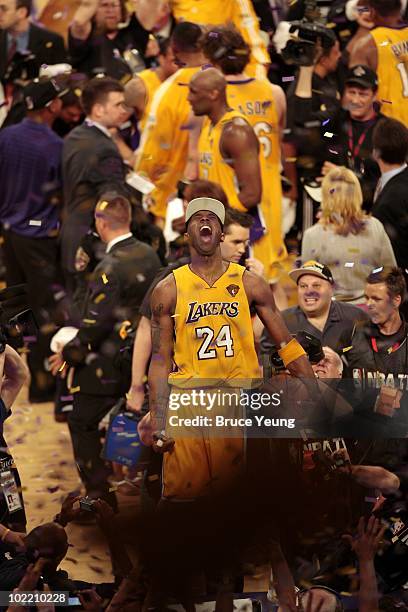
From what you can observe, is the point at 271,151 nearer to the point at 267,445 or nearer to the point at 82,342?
the point at 82,342

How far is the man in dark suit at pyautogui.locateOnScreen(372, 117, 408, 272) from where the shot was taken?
27.1ft

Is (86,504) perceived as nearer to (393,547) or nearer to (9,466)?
(9,466)

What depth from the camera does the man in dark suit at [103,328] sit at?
7.62 meters

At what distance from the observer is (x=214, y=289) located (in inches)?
A: 236

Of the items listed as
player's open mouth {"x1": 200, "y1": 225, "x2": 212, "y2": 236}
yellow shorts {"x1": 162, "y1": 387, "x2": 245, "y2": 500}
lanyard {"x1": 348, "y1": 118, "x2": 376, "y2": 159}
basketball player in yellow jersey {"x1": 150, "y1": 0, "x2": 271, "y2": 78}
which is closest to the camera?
yellow shorts {"x1": 162, "y1": 387, "x2": 245, "y2": 500}

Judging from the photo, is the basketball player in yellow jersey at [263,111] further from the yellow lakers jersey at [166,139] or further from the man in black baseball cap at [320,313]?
the man in black baseball cap at [320,313]

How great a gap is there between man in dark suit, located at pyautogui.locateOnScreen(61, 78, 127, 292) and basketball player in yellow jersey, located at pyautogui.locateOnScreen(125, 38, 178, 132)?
0.34 metres

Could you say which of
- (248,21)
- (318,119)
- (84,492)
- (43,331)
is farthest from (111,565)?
(248,21)

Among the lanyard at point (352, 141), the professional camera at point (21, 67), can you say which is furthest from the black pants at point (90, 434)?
the professional camera at point (21, 67)

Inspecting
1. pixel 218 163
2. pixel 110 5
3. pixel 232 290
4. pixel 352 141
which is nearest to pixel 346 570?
pixel 232 290

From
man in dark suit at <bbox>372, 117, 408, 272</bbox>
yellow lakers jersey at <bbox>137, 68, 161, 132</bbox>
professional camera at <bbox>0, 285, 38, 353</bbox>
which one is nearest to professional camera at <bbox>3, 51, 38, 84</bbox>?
yellow lakers jersey at <bbox>137, 68, 161, 132</bbox>

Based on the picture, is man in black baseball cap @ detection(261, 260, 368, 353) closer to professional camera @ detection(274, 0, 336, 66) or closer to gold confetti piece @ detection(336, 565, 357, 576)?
gold confetti piece @ detection(336, 565, 357, 576)

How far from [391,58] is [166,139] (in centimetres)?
149

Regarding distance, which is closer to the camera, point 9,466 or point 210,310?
point 210,310
